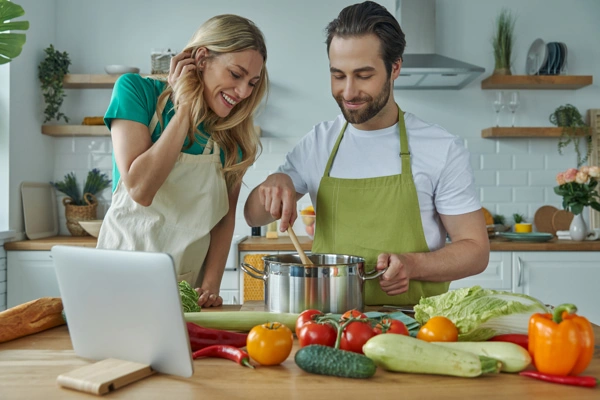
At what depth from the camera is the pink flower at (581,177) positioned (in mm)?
4004

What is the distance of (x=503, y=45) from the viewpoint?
4.49 metres

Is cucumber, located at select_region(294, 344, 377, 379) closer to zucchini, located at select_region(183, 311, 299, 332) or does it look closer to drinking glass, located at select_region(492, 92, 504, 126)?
zucchini, located at select_region(183, 311, 299, 332)

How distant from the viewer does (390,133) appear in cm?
221

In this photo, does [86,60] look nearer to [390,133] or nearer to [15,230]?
[15,230]

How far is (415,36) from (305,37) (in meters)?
0.81

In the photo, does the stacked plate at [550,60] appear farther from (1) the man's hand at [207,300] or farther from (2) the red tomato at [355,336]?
(2) the red tomato at [355,336]

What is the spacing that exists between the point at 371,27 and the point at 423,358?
47.9 inches

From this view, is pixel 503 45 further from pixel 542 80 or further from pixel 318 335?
pixel 318 335

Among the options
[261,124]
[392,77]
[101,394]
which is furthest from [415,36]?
[101,394]

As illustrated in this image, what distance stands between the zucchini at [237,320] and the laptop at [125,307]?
10.8 inches

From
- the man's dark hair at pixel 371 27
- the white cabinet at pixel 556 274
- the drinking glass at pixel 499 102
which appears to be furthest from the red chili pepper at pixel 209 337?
the drinking glass at pixel 499 102

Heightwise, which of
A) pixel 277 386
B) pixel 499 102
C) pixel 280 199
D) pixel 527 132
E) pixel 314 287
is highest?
pixel 499 102

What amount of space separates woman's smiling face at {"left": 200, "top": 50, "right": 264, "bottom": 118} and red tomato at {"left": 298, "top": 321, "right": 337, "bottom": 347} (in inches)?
37.9

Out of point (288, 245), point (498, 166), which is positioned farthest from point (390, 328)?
point (498, 166)
